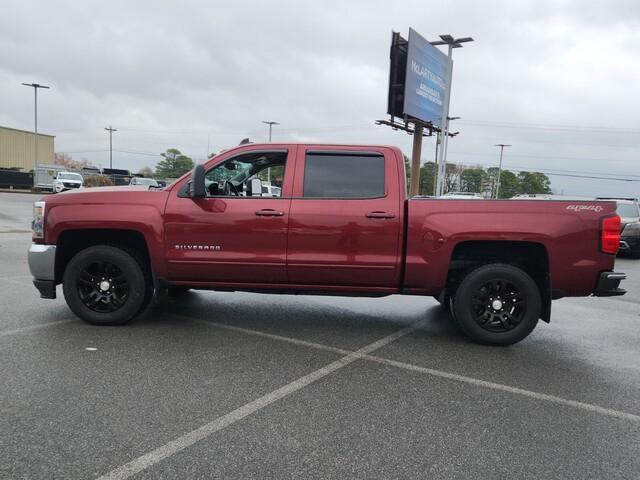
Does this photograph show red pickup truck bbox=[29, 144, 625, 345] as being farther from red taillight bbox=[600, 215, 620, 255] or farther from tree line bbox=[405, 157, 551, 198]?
tree line bbox=[405, 157, 551, 198]

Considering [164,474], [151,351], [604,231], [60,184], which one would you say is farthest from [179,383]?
[60,184]

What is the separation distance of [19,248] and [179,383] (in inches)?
353

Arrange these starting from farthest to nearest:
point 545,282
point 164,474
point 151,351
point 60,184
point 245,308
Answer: point 60,184 → point 245,308 → point 545,282 → point 151,351 → point 164,474

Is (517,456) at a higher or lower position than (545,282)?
lower

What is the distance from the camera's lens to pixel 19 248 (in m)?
11.0

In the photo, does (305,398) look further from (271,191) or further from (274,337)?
(271,191)

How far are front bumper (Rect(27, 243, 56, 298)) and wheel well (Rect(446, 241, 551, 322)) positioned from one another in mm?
4033

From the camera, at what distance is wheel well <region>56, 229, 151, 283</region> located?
5375 millimetres

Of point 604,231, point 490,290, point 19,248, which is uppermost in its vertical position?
point 604,231

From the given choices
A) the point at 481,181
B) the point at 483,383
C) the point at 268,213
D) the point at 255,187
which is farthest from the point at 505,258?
the point at 481,181

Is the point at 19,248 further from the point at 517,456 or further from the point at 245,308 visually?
the point at 517,456

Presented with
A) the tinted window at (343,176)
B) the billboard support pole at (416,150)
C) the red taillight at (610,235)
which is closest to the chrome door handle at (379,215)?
the tinted window at (343,176)

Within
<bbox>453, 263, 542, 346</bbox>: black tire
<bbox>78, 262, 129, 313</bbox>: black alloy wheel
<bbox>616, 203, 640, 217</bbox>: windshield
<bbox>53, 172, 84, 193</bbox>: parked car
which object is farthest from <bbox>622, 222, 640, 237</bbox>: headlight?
<bbox>53, 172, 84, 193</bbox>: parked car

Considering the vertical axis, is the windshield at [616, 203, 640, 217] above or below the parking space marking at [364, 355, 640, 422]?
above
